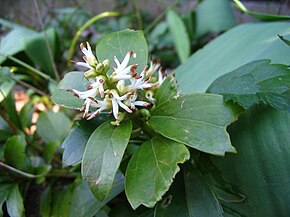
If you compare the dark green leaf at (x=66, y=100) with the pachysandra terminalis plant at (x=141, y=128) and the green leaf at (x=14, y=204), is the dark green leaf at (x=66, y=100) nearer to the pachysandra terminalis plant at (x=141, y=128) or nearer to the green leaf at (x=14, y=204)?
the pachysandra terminalis plant at (x=141, y=128)

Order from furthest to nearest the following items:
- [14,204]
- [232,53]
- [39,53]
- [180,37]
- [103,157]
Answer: [180,37] < [39,53] < [232,53] < [14,204] < [103,157]

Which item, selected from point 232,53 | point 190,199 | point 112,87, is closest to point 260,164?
point 190,199

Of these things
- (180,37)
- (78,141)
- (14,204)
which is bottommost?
(180,37)

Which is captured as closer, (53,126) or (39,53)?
(53,126)

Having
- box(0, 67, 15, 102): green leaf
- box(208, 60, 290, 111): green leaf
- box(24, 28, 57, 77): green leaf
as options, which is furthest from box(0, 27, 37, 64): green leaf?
box(208, 60, 290, 111): green leaf

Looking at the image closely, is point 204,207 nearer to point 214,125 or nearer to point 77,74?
point 214,125

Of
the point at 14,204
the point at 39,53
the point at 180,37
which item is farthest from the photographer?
the point at 180,37

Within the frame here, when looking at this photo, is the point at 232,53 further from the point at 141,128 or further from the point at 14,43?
the point at 14,43

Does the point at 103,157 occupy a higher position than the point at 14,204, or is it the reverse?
the point at 103,157
